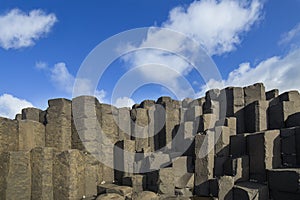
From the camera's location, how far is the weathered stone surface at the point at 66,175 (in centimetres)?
791

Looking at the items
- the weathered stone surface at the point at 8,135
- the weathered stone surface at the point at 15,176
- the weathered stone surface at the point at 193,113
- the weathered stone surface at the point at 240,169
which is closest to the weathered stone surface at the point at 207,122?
the weathered stone surface at the point at 193,113

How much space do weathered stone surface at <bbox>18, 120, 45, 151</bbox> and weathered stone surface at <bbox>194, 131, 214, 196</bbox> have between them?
5.35 m

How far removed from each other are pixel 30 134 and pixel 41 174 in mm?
1922

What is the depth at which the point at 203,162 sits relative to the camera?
8.91 metres

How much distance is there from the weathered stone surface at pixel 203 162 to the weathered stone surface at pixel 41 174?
4.33 m

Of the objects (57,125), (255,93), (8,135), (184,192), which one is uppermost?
(255,93)

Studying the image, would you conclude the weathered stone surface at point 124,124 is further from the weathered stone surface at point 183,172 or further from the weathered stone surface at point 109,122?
the weathered stone surface at point 183,172

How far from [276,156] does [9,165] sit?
24.1ft

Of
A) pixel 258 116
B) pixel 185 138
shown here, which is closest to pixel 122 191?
pixel 185 138

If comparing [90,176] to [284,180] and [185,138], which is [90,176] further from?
[284,180]

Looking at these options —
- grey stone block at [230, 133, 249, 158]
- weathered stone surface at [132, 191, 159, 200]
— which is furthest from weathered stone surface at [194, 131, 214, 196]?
weathered stone surface at [132, 191, 159, 200]

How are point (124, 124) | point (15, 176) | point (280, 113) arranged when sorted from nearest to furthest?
point (15, 176) < point (280, 113) < point (124, 124)

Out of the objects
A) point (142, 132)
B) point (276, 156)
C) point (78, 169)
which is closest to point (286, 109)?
point (276, 156)

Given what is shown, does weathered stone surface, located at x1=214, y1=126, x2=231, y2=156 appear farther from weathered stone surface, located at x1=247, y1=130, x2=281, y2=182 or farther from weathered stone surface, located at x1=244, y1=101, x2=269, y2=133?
weathered stone surface, located at x1=244, y1=101, x2=269, y2=133
